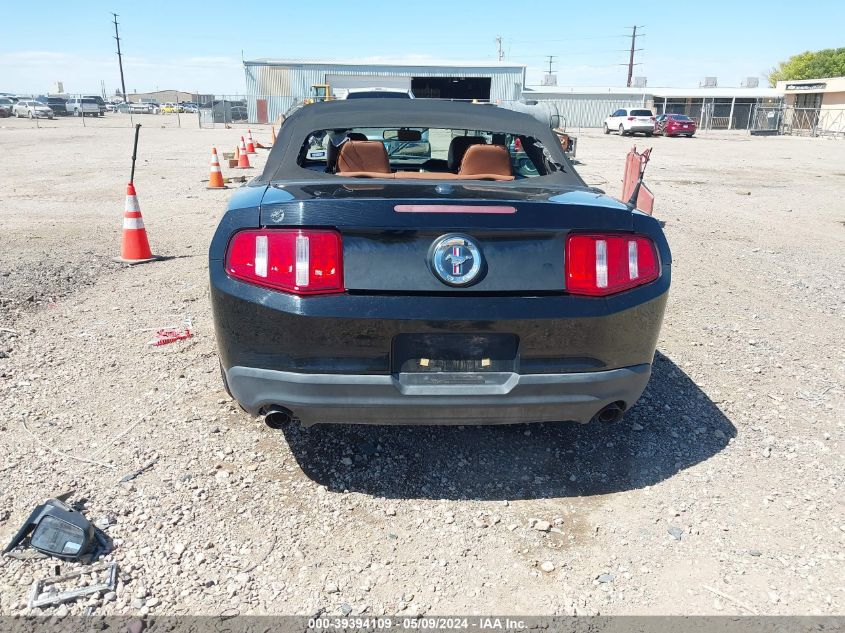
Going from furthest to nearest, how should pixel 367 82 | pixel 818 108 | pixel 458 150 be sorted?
1. pixel 818 108
2. pixel 367 82
3. pixel 458 150

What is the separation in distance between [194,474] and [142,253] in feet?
14.9

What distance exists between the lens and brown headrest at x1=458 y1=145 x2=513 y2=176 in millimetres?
3520

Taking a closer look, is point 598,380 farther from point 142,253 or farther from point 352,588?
point 142,253

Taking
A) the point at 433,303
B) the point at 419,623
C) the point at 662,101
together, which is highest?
the point at 662,101

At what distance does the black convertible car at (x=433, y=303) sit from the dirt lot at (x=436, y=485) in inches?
18.7

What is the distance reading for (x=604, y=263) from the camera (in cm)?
246

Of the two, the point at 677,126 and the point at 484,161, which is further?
the point at 677,126

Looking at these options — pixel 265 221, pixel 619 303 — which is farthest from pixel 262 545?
pixel 619 303

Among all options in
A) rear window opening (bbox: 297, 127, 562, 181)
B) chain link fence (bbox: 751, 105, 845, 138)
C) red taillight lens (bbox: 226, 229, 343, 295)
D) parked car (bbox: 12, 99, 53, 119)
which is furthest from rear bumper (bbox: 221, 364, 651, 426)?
parked car (bbox: 12, 99, 53, 119)

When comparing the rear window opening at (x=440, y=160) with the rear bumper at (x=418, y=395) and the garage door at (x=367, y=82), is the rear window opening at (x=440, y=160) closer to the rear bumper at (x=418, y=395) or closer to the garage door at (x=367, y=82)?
the rear bumper at (x=418, y=395)

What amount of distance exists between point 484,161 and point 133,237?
4608mm

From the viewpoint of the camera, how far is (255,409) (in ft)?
8.17

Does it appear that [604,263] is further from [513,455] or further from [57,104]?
[57,104]

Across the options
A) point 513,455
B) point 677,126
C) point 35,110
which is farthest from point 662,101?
point 513,455
